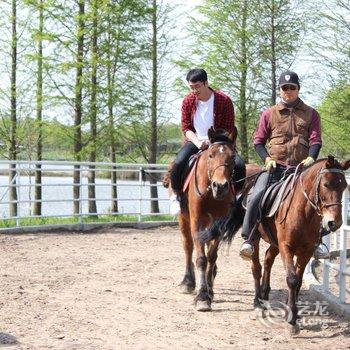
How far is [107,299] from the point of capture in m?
6.16

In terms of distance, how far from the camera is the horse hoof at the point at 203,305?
5.78 meters

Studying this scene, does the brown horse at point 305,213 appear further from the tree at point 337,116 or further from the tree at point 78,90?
the tree at point 337,116

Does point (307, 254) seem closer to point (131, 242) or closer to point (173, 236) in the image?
point (131, 242)

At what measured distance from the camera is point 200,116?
6.49 metres

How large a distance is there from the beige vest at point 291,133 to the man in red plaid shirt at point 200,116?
0.68 m

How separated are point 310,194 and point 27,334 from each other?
268 cm

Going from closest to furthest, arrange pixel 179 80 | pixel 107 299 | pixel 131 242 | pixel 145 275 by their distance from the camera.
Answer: pixel 107 299 < pixel 145 275 < pixel 131 242 < pixel 179 80

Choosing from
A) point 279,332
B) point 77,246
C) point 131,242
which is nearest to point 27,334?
point 279,332

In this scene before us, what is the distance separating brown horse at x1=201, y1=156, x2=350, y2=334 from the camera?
4645 millimetres

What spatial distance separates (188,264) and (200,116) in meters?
1.80

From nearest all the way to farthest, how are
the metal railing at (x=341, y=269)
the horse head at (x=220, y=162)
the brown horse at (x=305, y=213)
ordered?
the brown horse at (x=305, y=213), the horse head at (x=220, y=162), the metal railing at (x=341, y=269)

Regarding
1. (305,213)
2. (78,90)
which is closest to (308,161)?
(305,213)

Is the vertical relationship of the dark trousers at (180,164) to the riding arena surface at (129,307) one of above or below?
above

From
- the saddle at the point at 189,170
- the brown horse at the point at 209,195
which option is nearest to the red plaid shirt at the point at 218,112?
the saddle at the point at 189,170
